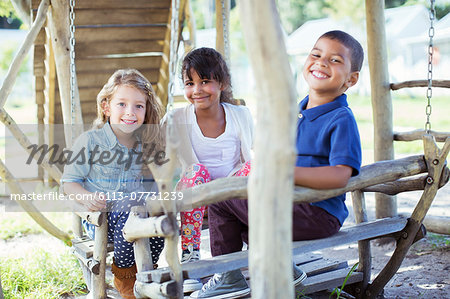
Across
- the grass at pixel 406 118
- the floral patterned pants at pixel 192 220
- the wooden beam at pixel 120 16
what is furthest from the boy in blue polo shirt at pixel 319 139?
the grass at pixel 406 118

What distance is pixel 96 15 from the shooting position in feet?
21.5

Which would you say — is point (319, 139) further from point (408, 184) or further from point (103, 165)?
point (103, 165)

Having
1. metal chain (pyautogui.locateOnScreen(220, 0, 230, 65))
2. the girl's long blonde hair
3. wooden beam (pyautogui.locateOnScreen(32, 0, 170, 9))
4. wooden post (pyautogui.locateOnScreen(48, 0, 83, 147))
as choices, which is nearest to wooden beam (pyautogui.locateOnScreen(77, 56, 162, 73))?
wooden beam (pyautogui.locateOnScreen(32, 0, 170, 9))

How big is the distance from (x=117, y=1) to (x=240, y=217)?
4515 millimetres

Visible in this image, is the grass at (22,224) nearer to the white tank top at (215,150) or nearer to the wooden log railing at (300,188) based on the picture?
the white tank top at (215,150)

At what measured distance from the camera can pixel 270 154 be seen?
2006 mm

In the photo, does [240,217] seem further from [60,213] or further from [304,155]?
[60,213]

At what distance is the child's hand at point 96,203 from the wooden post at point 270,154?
1401 mm

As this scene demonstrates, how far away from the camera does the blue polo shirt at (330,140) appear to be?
8.92 ft

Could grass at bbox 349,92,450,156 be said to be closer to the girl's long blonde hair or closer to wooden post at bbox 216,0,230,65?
wooden post at bbox 216,0,230,65

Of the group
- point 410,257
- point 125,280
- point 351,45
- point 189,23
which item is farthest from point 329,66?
point 189,23

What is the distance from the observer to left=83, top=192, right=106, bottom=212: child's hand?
10.4 feet

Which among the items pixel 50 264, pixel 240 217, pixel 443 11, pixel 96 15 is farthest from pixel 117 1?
pixel 443 11

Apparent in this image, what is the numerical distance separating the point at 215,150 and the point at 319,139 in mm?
924
